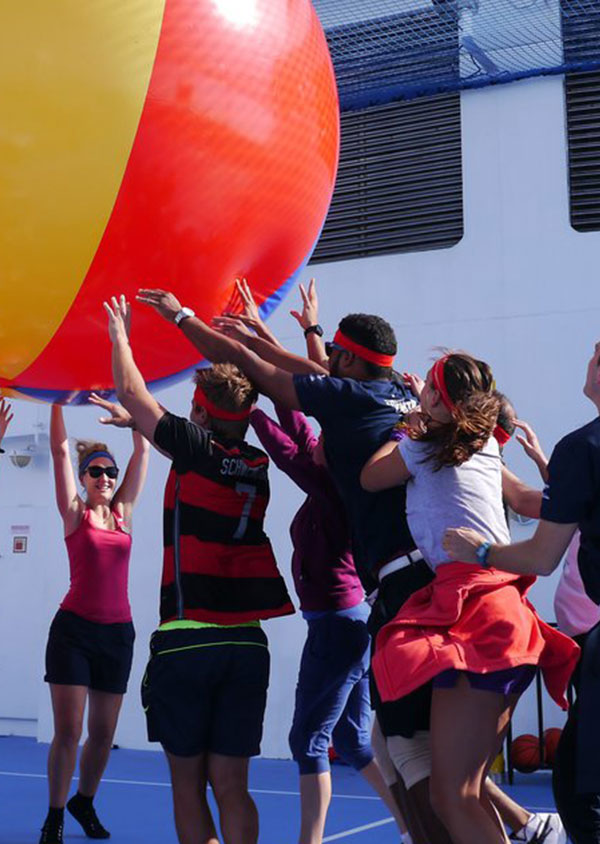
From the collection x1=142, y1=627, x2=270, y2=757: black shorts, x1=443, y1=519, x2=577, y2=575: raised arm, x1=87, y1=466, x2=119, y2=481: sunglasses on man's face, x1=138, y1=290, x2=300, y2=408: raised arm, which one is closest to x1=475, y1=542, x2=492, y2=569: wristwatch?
x1=443, y1=519, x2=577, y2=575: raised arm

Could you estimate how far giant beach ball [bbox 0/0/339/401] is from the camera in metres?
2.22

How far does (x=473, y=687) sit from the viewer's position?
7.28ft

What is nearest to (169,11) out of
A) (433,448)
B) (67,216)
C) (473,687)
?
(67,216)

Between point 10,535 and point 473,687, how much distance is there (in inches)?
282

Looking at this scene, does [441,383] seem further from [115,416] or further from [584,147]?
[584,147]

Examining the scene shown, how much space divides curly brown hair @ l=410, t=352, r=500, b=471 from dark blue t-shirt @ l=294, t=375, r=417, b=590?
0.21m

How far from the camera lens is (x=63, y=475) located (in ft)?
13.4

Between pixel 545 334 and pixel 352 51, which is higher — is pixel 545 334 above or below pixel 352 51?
below

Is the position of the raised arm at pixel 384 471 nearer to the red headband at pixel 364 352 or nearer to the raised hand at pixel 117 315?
the red headband at pixel 364 352

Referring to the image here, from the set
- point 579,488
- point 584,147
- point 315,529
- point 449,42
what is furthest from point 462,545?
point 584,147

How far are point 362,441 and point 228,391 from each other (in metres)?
0.41

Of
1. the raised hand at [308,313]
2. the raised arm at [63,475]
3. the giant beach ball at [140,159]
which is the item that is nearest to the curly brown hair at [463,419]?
the giant beach ball at [140,159]

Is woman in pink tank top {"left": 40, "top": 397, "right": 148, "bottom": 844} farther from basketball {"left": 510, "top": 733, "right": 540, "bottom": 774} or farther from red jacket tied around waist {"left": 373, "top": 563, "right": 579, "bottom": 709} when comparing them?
basketball {"left": 510, "top": 733, "right": 540, "bottom": 774}

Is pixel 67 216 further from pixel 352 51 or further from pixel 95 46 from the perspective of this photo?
pixel 352 51
